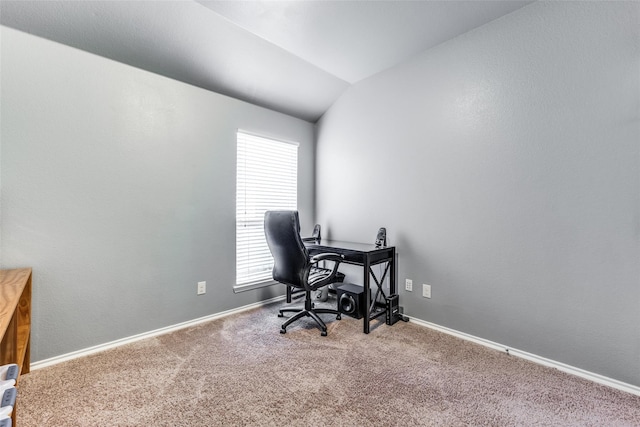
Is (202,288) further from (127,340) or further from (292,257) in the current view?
(292,257)

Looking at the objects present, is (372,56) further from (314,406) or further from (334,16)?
(314,406)

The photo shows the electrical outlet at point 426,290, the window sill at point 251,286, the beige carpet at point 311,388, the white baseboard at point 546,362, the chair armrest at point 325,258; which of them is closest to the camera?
the beige carpet at point 311,388

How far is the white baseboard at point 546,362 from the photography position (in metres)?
1.67

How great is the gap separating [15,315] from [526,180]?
341 cm

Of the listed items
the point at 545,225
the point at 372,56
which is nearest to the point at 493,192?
the point at 545,225

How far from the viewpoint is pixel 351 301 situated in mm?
2664

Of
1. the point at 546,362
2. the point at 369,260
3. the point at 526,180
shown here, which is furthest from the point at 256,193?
the point at 546,362

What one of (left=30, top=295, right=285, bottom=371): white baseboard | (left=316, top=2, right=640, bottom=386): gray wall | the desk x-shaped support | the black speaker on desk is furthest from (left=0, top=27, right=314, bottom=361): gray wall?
(left=316, top=2, right=640, bottom=386): gray wall

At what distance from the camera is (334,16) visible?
216 centimetres

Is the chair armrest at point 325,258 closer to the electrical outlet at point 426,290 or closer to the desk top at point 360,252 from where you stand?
the desk top at point 360,252

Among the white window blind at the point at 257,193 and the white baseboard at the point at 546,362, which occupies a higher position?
the white window blind at the point at 257,193

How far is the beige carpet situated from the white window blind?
940 mm

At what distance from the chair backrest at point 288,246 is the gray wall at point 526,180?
1.02 meters

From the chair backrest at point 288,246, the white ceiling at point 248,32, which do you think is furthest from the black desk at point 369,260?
the white ceiling at point 248,32
